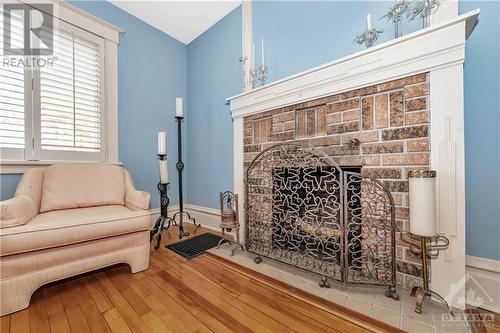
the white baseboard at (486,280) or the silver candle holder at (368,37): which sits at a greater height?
the silver candle holder at (368,37)

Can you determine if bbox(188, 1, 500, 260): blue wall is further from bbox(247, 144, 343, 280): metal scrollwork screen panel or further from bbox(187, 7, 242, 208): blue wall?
bbox(247, 144, 343, 280): metal scrollwork screen panel

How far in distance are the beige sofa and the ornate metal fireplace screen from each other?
0.95m

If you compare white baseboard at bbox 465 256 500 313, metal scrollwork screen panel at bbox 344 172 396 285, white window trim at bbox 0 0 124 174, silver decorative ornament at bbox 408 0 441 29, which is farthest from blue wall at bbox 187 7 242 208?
white baseboard at bbox 465 256 500 313

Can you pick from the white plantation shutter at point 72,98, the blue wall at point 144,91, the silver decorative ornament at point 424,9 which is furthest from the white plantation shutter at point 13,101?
the silver decorative ornament at point 424,9

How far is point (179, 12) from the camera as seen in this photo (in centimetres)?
229

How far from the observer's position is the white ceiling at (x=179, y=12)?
7.13 ft

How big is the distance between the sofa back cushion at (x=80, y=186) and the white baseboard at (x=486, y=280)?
8.22 ft

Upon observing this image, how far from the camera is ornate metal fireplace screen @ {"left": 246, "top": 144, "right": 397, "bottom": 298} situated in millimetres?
1211

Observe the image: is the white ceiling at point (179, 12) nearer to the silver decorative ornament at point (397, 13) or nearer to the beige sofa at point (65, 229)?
the silver decorative ornament at point (397, 13)

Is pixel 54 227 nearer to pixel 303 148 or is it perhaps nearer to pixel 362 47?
pixel 303 148

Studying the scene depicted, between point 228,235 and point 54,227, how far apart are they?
142cm

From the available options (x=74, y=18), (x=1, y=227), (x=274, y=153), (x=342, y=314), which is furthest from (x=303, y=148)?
(x=74, y=18)

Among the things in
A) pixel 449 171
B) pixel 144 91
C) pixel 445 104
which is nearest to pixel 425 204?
pixel 449 171

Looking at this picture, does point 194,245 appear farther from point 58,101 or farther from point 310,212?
point 58,101
